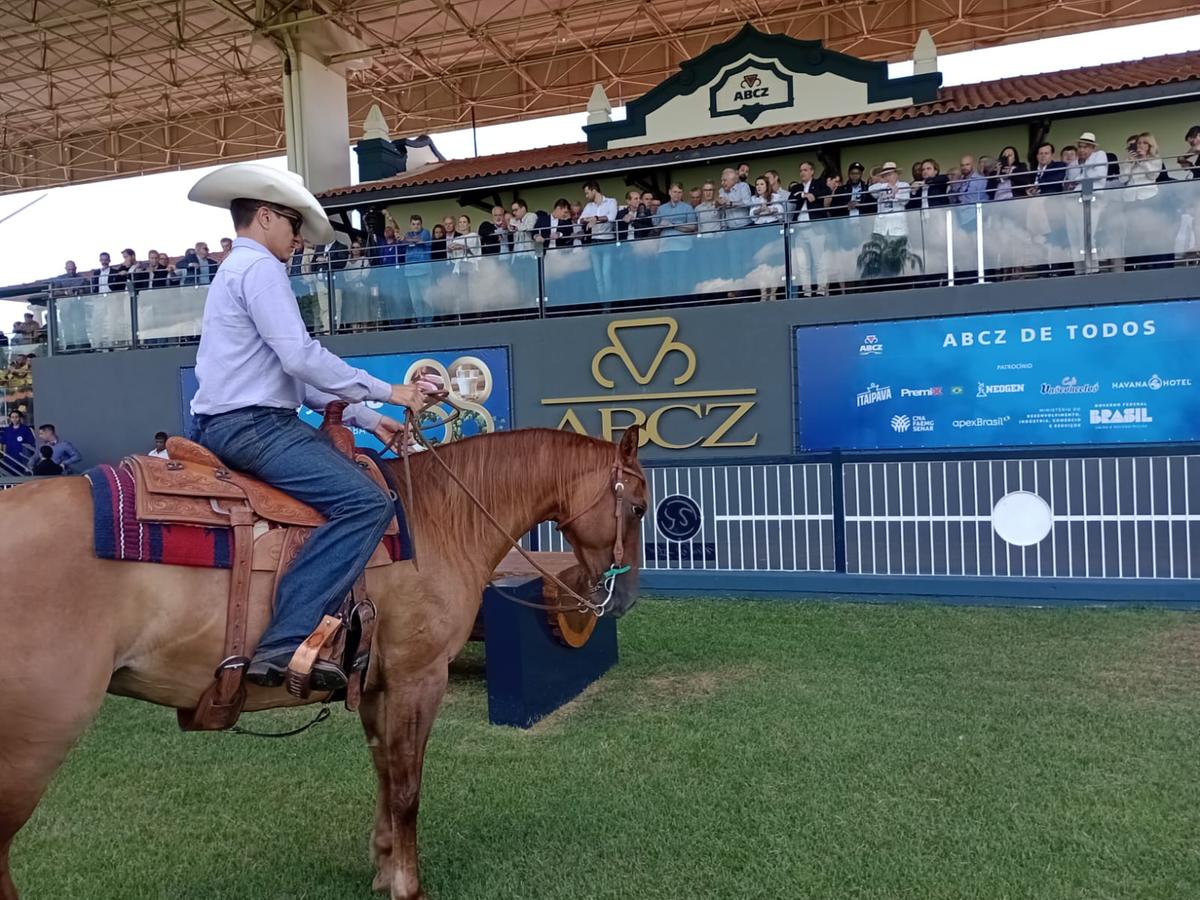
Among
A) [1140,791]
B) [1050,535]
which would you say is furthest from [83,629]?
[1050,535]

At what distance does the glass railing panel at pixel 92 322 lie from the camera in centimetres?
1681

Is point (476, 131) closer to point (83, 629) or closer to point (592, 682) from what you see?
point (592, 682)

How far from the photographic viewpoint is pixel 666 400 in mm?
14086

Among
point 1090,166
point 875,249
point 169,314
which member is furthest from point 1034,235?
point 169,314

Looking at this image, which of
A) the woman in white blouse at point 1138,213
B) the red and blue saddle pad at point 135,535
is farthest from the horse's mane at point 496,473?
the woman in white blouse at point 1138,213

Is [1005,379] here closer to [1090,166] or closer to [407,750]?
[1090,166]

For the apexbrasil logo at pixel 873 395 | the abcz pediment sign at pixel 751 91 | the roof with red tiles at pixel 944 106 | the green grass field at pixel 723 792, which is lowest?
the green grass field at pixel 723 792

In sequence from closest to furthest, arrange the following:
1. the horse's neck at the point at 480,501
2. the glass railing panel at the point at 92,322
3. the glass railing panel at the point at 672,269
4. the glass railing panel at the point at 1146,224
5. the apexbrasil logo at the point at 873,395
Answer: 1. the horse's neck at the point at 480,501
2. the glass railing panel at the point at 1146,224
3. the apexbrasil logo at the point at 873,395
4. the glass railing panel at the point at 672,269
5. the glass railing panel at the point at 92,322

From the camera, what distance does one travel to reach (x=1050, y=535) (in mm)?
8203

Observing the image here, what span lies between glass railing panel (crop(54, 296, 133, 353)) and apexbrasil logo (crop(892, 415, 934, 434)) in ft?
43.6

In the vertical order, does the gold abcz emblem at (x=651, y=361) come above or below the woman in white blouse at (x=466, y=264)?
below

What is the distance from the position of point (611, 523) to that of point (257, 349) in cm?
162

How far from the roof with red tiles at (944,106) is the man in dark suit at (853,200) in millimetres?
2501

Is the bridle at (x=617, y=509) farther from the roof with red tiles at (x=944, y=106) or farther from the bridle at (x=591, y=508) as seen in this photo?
the roof with red tiles at (x=944, y=106)
